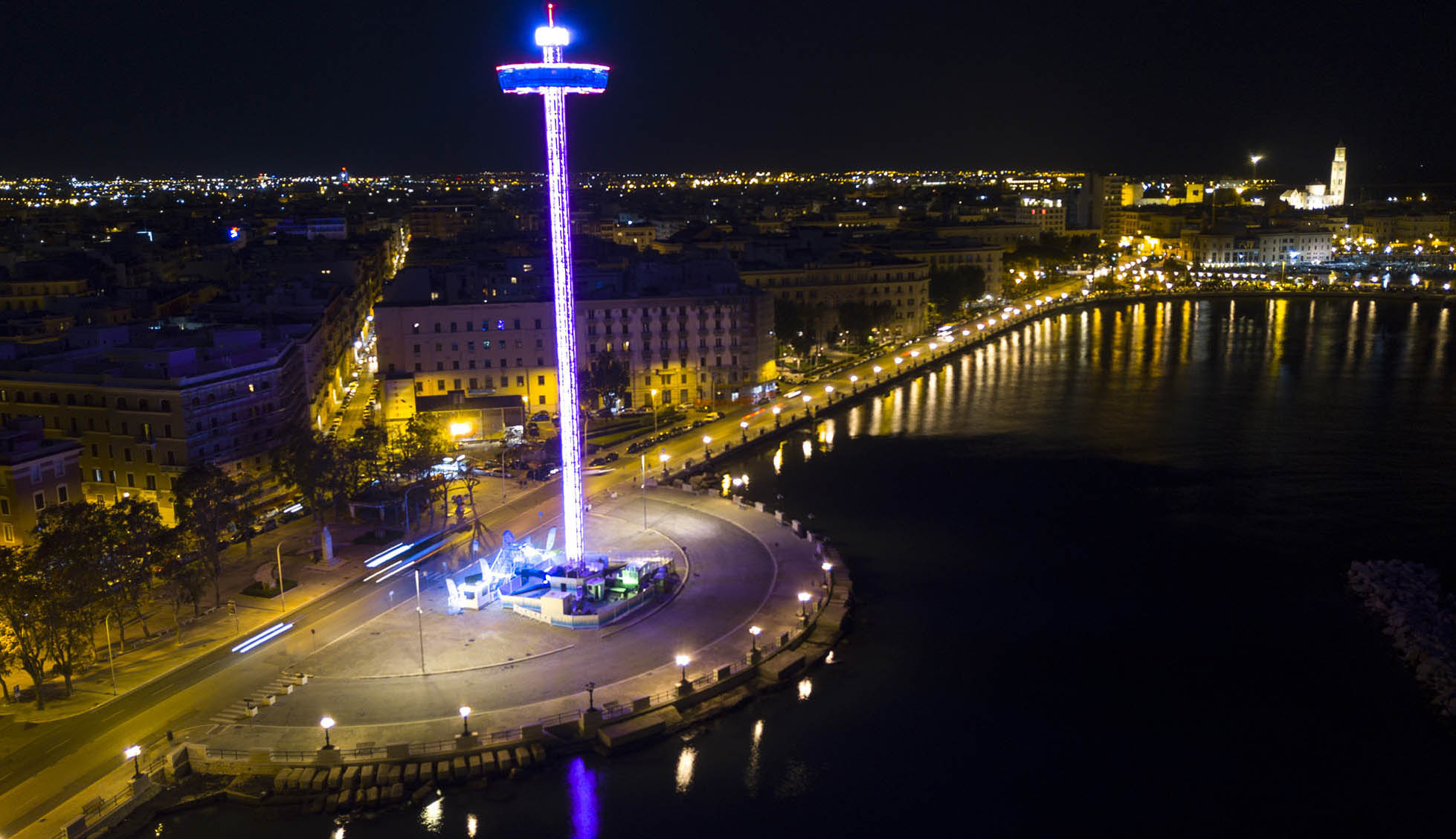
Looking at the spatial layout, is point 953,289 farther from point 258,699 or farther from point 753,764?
point 258,699

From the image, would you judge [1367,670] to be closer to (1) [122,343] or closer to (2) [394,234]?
(1) [122,343]

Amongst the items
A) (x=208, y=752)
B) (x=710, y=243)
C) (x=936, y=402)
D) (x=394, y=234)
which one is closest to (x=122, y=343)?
(x=208, y=752)

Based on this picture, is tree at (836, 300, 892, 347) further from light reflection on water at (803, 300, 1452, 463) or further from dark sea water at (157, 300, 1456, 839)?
dark sea water at (157, 300, 1456, 839)

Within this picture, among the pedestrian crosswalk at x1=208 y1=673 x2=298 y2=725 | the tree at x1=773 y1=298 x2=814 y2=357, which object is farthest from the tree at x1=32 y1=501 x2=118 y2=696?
the tree at x1=773 y1=298 x2=814 y2=357

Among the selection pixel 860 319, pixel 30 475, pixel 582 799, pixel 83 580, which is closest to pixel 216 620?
pixel 83 580

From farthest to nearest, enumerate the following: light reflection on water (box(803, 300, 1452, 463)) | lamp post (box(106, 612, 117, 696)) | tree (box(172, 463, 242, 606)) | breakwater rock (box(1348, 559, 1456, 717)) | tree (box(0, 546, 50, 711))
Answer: light reflection on water (box(803, 300, 1452, 463)) → tree (box(172, 463, 242, 606)) → breakwater rock (box(1348, 559, 1456, 717)) → lamp post (box(106, 612, 117, 696)) → tree (box(0, 546, 50, 711))

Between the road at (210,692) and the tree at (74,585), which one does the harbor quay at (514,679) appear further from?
the tree at (74,585)

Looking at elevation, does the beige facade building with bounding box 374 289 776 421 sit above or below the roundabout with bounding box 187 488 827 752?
above
